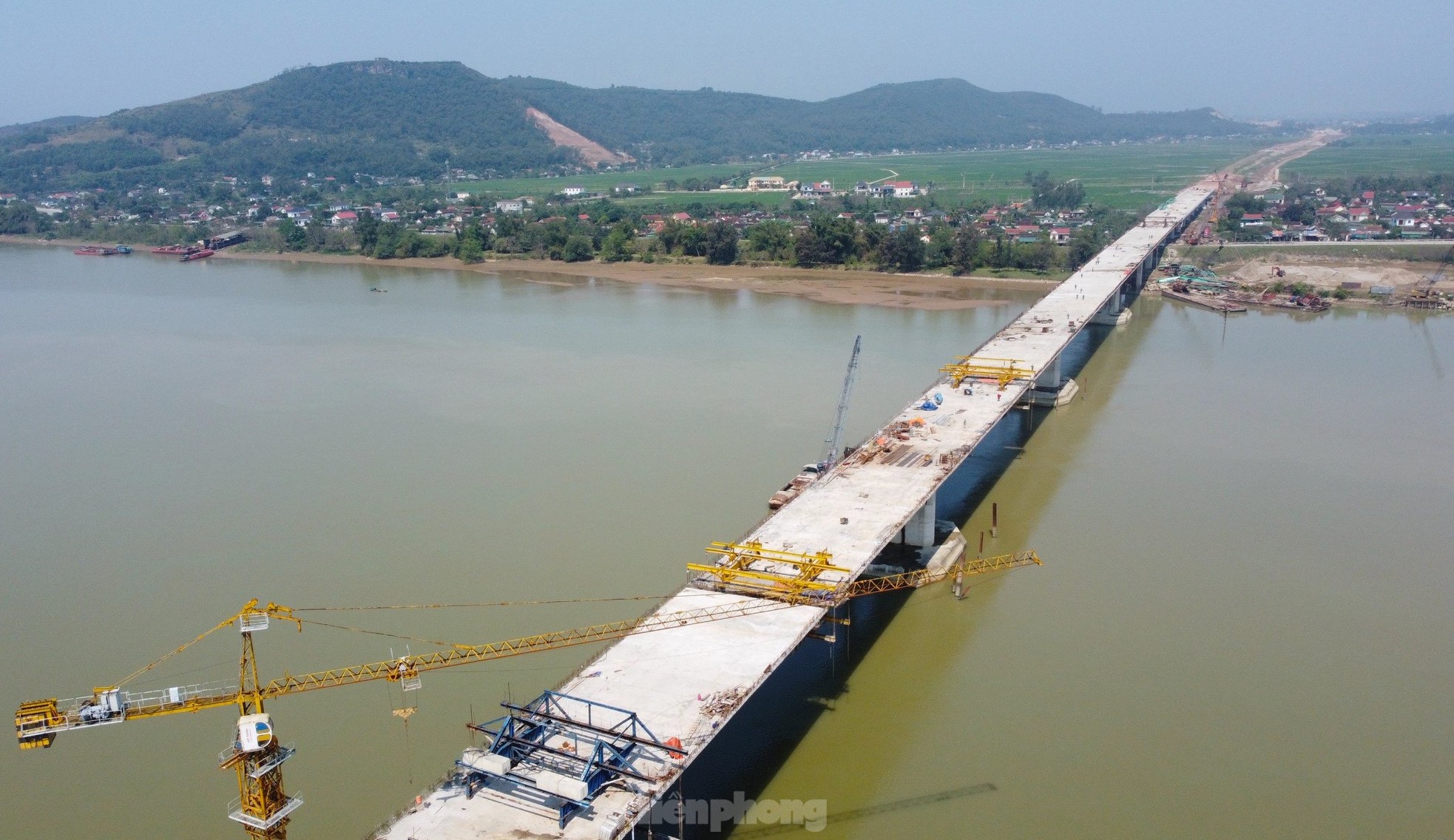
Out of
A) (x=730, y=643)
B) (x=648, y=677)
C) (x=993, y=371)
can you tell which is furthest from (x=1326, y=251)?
(x=648, y=677)

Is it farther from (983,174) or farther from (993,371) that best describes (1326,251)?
(983,174)

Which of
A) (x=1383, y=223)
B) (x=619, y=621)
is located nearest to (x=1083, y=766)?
(x=619, y=621)

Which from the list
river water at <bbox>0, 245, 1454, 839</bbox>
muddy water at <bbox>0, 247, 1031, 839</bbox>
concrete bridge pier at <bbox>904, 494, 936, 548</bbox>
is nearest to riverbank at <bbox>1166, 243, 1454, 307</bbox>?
river water at <bbox>0, 245, 1454, 839</bbox>

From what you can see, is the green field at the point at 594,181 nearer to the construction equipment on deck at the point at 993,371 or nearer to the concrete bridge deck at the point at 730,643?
the construction equipment on deck at the point at 993,371

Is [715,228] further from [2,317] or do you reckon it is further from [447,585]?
[447,585]

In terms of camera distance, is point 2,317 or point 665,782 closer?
point 665,782

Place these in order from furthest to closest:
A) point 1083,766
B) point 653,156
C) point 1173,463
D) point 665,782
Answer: point 653,156 < point 1173,463 < point 1083,766 < point 665,782
